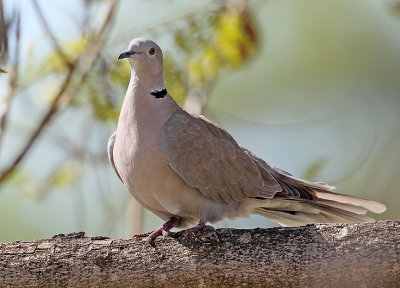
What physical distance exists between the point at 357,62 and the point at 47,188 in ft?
15.3

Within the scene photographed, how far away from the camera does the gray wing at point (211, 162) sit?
4.21 meters

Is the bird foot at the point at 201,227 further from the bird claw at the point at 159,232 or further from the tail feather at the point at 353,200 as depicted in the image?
the tail feather at the point at 353,200

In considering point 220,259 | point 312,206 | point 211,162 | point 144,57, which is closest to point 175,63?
point 144,57

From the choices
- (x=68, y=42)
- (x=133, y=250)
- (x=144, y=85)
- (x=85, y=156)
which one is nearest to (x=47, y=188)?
(x=85, y=156)

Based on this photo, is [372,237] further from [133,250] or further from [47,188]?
[47,188]

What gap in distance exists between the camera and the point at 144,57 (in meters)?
4.36

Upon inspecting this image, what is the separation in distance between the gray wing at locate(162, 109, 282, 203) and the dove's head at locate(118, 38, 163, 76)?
1.04 ft

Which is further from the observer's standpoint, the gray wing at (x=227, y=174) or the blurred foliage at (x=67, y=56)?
the blurred foliage at (x=67, y=56)

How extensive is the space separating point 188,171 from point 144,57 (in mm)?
777

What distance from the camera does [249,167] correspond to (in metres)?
4.50

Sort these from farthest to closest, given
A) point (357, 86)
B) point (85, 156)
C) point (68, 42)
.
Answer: point (357, 86), point (85, 156), point (68, 42)

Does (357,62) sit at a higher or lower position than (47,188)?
higher

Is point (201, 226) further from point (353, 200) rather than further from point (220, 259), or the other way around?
point (353, 200)

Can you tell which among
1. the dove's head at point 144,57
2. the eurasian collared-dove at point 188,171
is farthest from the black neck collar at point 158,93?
the dove's head at point 144,57
